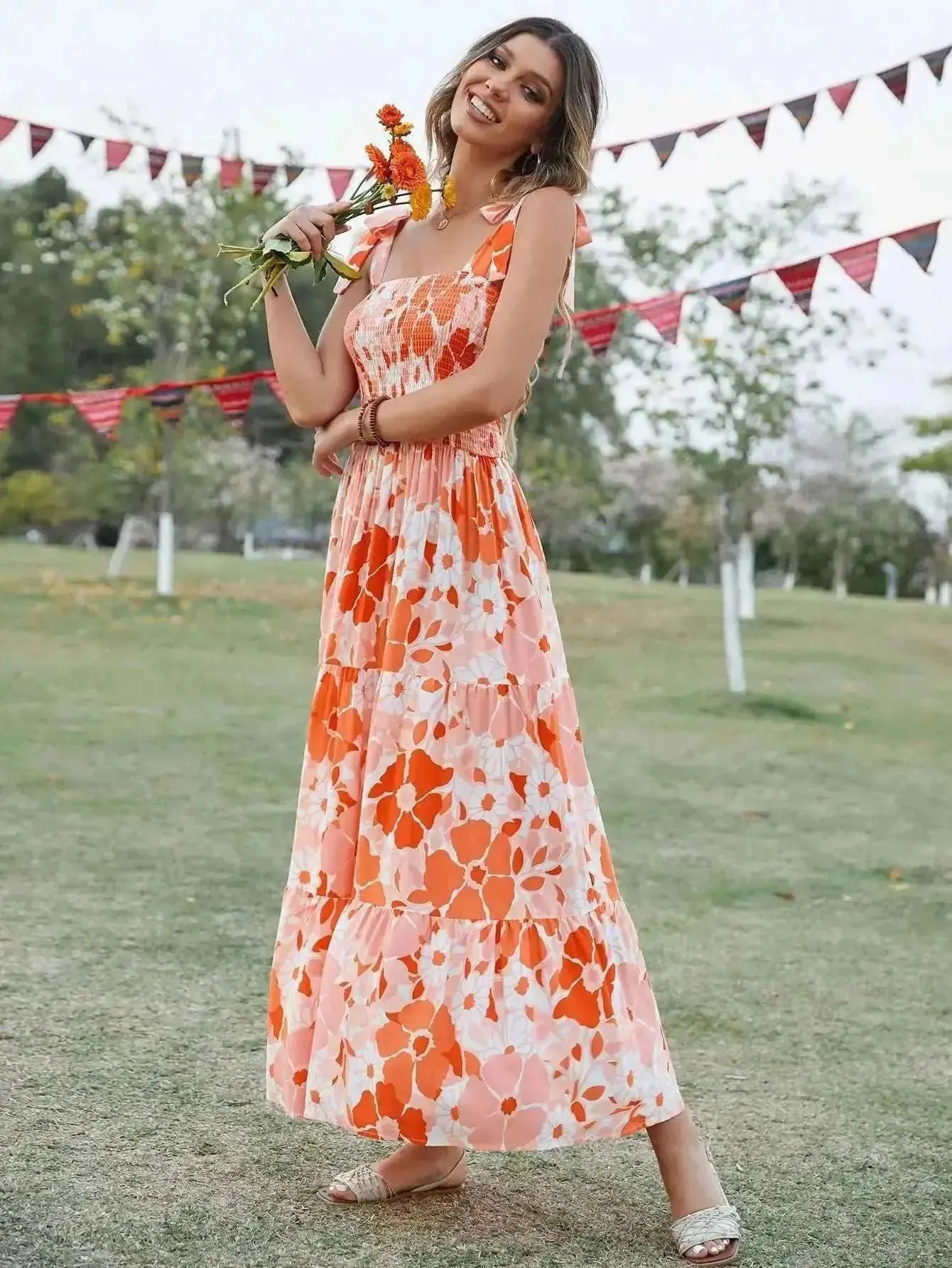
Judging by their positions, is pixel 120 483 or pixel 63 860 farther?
pixel 120 483

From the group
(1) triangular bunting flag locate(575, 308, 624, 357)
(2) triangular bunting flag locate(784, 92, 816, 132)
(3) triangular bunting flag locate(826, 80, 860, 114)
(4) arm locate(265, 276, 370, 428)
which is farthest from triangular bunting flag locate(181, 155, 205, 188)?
(4) arm locate(265, 276, 370, 428)

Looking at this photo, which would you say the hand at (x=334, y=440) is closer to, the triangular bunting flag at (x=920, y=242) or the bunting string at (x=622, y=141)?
the bunting string at (x=622, y=141)

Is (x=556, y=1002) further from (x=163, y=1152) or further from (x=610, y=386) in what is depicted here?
(x=610, y=386)

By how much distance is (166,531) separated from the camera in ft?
42.6

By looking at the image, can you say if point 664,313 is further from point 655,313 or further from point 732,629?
point 732,629

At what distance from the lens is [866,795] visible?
6.73 meters

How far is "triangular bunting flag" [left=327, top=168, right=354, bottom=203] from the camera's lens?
479 cm

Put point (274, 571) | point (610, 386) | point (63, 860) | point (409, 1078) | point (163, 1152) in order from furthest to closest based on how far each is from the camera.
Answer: point (274, 571), point (610, 386), point (63, 860), point (163, 1152), point (409, 1078)

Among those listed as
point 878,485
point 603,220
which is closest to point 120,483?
point 603,220

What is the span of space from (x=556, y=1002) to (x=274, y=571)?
13.1 metres

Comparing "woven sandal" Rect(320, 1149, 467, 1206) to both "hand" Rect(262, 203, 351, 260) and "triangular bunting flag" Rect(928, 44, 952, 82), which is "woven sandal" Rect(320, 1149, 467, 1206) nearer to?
"hand" Rect(262, 203, 351, 260)

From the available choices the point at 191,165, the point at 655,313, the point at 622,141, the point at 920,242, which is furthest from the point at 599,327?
the point at 191,165

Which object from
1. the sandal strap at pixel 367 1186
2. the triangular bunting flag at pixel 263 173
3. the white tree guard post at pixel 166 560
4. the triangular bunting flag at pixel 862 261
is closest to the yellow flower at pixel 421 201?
the sandal strap at pixel 367 1186

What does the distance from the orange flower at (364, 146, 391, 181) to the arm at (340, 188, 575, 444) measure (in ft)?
0.65
